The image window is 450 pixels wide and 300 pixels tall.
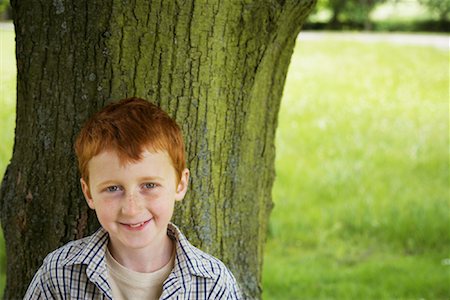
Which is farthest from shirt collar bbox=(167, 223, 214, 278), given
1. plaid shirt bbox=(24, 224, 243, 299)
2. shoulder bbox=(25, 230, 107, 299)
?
shoulder bbox=(25, 230, 107, 299)

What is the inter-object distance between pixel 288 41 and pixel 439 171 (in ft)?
13.9

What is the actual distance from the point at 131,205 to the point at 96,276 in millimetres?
244

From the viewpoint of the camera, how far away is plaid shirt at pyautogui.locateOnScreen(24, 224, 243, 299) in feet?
7.49

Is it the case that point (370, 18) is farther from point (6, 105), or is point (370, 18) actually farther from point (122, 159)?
point (122, 159)

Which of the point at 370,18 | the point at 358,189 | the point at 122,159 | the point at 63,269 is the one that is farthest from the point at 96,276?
the point at 370,18

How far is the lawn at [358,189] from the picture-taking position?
5.05m

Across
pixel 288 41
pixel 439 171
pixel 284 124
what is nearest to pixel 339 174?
pixel 439 171

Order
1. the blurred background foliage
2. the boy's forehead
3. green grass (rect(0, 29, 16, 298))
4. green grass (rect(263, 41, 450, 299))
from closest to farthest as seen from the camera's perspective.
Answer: the boy's forehead → green grass (rect(263, 41, 450, 299)) → green grass (rect(0, 29, 16, 298)) → the blurred background foliage

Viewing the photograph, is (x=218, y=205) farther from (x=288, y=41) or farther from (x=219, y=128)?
(x=288, y=41)

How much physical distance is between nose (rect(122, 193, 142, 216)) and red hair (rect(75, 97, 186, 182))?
96mm

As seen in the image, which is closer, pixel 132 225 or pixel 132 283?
pixel 132 225

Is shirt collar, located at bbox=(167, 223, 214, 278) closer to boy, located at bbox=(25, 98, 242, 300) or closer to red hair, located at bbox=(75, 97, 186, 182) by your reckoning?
boy, located at bbox=(25, 98, 242, 300)

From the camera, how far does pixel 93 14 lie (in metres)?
2.61

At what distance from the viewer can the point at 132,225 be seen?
2.22m
